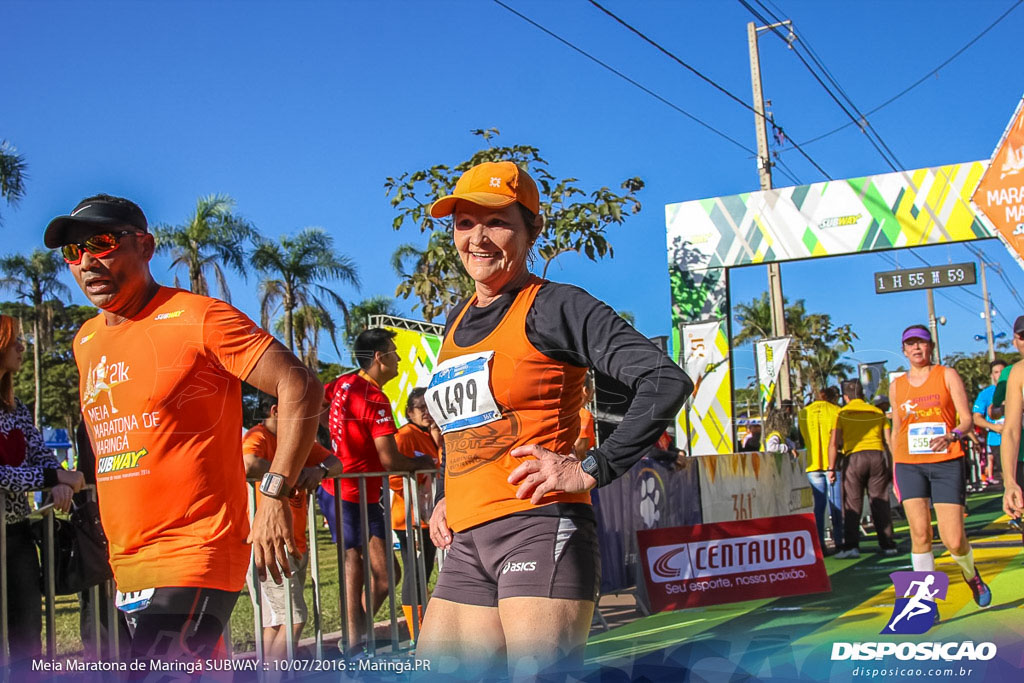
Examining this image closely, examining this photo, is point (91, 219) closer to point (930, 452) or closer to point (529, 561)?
point (529, 561)

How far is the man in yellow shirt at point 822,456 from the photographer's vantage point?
34.6 ft

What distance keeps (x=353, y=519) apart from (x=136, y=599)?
10.7ft

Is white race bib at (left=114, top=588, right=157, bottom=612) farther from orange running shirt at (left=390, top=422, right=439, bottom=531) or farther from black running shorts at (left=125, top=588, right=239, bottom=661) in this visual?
orange running shirt at (left=390, top=422, right=439, bottom=531)

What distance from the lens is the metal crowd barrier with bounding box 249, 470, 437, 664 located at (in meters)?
4.60

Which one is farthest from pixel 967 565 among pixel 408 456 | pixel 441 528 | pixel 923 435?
pixel 441 528

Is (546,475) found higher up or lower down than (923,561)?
higher up

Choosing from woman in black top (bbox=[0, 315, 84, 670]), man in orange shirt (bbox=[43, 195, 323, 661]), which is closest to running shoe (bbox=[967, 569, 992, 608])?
man in orange shirt (bbox=[43, 195, 323, 661])

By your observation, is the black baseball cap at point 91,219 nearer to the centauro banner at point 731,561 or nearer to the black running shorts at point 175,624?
the black running shorts at point 175,624

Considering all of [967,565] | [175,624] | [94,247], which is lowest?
[967,565]

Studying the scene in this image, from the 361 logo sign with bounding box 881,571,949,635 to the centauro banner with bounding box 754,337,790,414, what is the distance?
5064mm

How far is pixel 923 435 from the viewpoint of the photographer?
6129 mm

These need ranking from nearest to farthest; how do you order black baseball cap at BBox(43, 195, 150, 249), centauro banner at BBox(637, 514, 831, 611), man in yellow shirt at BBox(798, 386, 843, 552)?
black baseball cap at BBox(43, 195, 150, 249)
centauro banner at BBox(637, 514, 831, 611)
man in yellow shirt at BBox(798, 386, 843, 552)

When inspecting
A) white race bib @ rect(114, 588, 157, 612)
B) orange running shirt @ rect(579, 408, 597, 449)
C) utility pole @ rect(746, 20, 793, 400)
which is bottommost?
white race bib @ rect(114, 588, 157, 612)

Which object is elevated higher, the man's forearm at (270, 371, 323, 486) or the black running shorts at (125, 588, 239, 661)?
the man's forearm at (270, 371, 323, 486)
